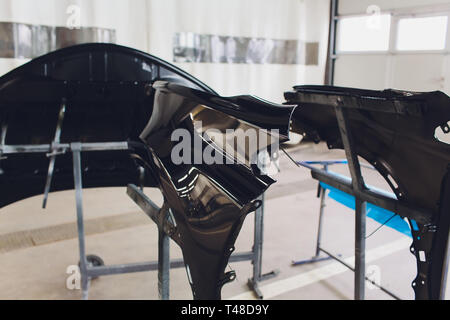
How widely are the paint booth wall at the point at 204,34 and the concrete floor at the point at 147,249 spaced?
1.42m

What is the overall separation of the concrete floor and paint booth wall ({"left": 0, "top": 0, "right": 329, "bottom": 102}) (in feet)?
4.66

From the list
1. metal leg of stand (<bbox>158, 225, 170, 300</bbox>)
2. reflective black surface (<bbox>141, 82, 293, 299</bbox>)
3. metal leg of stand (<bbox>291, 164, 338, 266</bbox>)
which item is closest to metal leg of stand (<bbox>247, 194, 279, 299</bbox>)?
metal leg of stand (<bbox>291, 164, 338, 266</bbox>)

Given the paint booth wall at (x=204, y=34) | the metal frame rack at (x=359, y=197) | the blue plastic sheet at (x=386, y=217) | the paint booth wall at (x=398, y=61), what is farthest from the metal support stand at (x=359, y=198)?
the paint booth wall at (x=398, y=61)

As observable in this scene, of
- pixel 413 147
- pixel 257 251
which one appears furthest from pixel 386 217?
pixel 257 251

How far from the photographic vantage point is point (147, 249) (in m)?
2.48

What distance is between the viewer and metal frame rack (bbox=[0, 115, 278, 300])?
1109 millimetres

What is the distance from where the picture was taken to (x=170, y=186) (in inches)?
37.3

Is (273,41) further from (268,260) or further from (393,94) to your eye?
(393,94)

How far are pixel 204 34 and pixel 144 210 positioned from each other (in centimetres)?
362

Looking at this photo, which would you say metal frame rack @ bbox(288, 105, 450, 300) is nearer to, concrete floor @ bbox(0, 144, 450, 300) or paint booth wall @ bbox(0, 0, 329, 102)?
concrete floor @ bbox(0, 144, 450, 300)

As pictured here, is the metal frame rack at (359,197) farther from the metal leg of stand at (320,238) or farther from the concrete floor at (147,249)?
the metal leg of stand at (320,238)

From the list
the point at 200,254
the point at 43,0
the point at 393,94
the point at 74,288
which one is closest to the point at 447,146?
the point at 393,94

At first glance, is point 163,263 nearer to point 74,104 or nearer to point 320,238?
point 74,104

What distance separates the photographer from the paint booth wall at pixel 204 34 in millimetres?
3504
